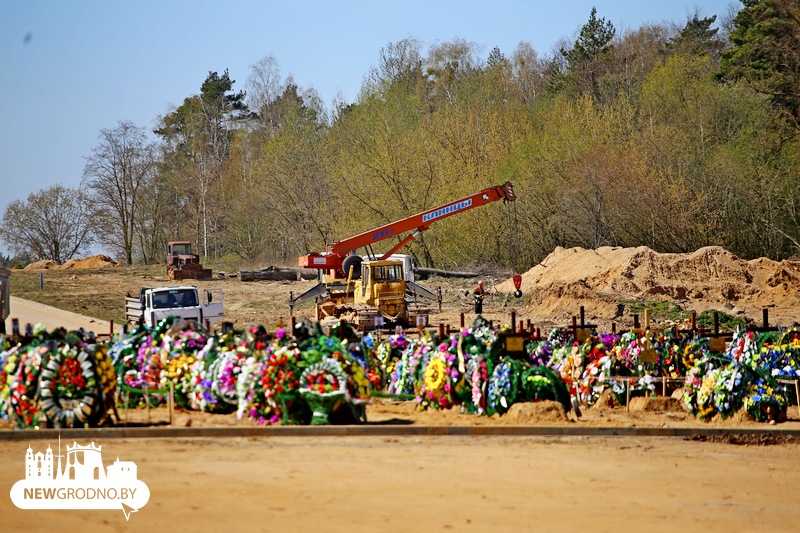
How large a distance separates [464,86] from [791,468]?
58998 millimetres

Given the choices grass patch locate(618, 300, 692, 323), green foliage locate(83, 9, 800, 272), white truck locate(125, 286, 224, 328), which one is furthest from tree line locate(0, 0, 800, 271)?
white truck locate(125, 286, 224, 328)

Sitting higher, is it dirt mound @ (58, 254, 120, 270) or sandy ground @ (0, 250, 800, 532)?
dirt mound @ (58, 254, 120, 270)

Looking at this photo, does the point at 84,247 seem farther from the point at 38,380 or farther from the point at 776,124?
the point at 38,380

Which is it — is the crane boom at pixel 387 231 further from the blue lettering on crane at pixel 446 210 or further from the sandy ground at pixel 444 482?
the sandy ground at pixel 444 482

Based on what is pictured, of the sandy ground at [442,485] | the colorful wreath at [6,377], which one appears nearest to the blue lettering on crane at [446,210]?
the sandy ground at [442,485]

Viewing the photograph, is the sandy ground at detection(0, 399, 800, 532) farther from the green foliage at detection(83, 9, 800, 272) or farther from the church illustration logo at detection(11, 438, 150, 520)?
the green foliage at detection(83, 9, 800, 272)

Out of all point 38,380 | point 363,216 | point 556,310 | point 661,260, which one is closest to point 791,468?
point 38,380

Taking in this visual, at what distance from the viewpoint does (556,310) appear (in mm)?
38781

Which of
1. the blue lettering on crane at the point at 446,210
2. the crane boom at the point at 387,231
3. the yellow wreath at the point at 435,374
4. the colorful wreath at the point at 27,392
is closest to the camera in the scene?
the colorful wreath at the point at 27,392

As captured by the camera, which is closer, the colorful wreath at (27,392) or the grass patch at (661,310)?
the colorful wreath at (27,392)

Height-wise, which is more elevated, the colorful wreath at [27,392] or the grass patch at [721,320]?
the grass patch at [721,320]

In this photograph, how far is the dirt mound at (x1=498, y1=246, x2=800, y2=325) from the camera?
38719mm

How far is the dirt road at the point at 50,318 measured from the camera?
37.2m

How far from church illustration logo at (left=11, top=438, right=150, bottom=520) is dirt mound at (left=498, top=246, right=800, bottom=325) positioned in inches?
1060
